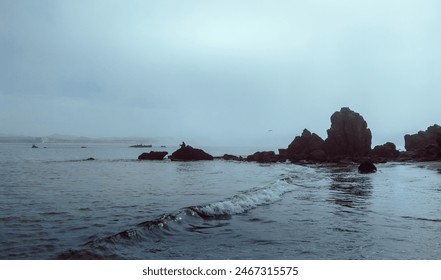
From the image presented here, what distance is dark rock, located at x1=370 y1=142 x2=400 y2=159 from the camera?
80.6m

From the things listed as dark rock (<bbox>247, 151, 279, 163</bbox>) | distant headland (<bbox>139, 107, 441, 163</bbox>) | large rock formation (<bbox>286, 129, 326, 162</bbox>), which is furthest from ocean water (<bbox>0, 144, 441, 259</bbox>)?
distant headland (<bbox>139, 107, 441, 163</bbox>)

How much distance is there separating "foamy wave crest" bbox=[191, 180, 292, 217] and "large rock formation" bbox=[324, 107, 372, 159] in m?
61.6

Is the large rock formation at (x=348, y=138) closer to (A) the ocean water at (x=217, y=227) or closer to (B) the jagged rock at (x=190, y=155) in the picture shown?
(B) the jagged rock at (x=190, y=155)

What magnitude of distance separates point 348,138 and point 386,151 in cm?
863

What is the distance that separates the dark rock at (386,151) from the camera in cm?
8056

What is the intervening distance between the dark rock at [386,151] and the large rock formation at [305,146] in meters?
12.4

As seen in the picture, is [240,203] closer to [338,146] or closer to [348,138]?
[338,146]

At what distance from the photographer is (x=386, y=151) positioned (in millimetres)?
81438

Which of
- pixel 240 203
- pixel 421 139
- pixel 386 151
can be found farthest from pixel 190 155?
pixel 240 203

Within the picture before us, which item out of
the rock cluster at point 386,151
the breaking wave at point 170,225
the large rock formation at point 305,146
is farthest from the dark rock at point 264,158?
the breaking wave at point 170,225

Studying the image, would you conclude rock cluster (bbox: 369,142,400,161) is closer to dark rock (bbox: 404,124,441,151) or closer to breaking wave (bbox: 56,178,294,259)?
dark rock (bbox: 404,124,441,151)

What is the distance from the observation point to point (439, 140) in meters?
61.3
